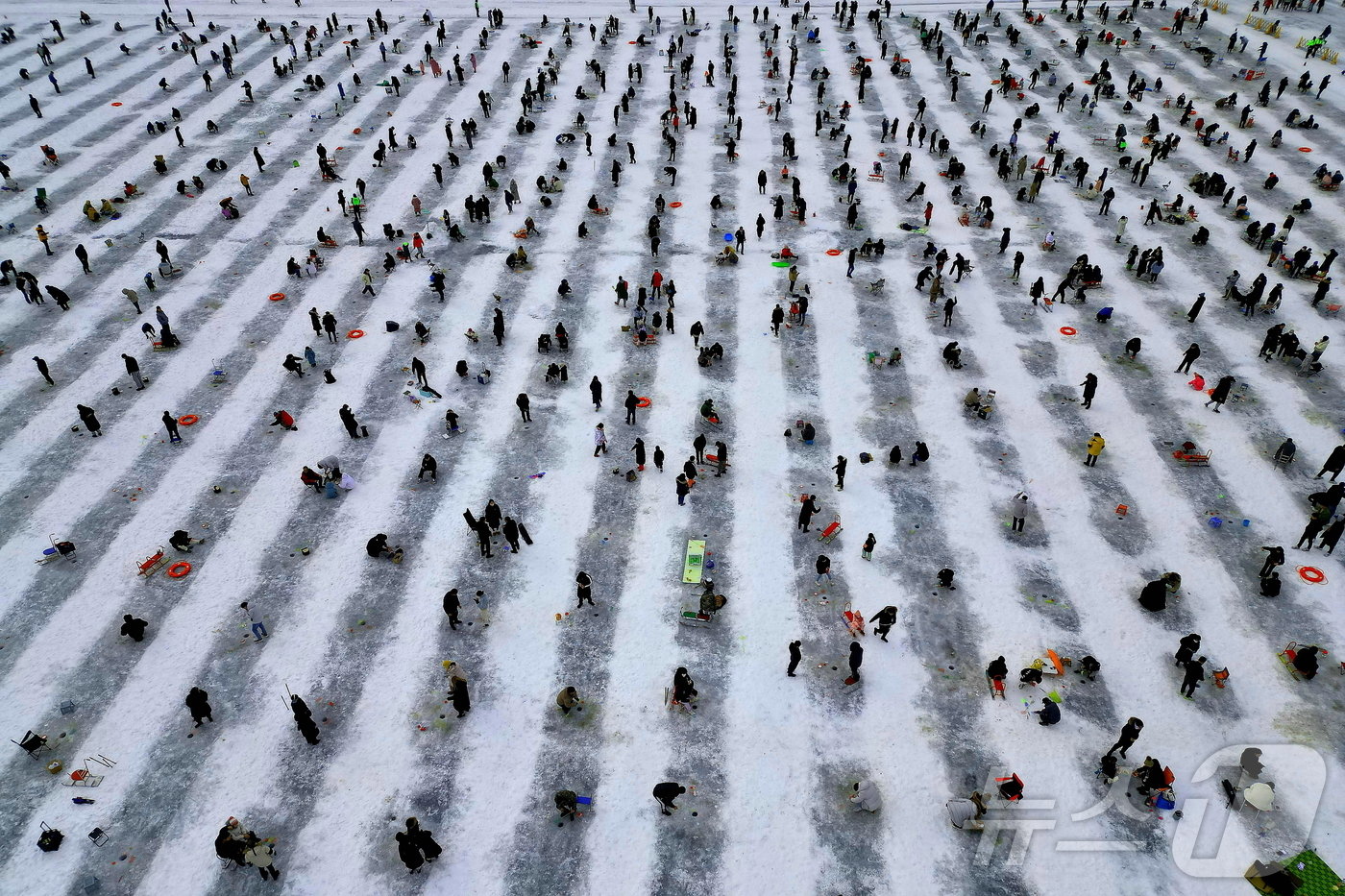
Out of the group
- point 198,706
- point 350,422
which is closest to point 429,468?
point 350,422

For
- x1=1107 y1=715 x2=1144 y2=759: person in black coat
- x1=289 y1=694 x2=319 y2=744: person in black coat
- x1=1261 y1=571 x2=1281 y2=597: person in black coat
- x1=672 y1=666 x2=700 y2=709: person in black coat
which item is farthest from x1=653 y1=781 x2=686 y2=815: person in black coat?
x1=1261 y1=571 x2=1281 y2=597: person in black coat

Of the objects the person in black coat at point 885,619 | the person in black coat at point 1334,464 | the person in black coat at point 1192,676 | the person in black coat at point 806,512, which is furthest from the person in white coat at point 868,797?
the person in black coat at point 1334,464

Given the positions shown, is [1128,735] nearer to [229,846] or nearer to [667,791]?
[667,791]

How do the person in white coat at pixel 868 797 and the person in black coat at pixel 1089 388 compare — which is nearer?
the person in white coat at pixel 868 797

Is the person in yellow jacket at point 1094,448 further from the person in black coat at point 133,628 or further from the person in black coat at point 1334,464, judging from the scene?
the person in black coat at point 133,628

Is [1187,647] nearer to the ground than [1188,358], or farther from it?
nearer to the ground

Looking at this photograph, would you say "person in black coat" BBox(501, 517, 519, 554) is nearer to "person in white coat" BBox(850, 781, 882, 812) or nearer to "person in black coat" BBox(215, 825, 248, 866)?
"person in black coat" BBox(215, 825, 248, 866)
